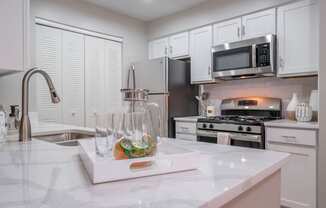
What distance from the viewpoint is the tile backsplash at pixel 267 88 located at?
2.75m

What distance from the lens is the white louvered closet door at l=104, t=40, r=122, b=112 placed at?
3.61 metres

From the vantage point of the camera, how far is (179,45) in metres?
3.65

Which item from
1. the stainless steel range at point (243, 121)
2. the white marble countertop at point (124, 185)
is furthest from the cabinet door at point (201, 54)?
the white marble countertop at point (124, 185)

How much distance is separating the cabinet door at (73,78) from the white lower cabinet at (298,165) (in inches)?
93.4

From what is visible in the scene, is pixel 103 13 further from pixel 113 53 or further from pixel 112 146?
pixel 112 146

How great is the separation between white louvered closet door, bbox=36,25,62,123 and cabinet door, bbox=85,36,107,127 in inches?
15.2

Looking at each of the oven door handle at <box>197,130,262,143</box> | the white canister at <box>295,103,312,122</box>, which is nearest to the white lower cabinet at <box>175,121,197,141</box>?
the oven door handle at <box>197,130,262,143</box>

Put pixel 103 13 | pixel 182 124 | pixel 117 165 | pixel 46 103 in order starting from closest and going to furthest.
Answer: pixel 117 165 < pixel 46 103 < pixel 182 124 < pixel 103 13

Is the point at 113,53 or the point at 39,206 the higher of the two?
the point at 113,53

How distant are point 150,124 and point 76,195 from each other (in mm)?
343

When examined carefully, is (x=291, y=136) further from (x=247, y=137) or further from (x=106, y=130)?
(x=106, y=130)

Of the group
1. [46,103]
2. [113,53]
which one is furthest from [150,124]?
[113,53]

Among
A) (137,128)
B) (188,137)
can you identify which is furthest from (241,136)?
(137,128)

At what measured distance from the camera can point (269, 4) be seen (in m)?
2.76
